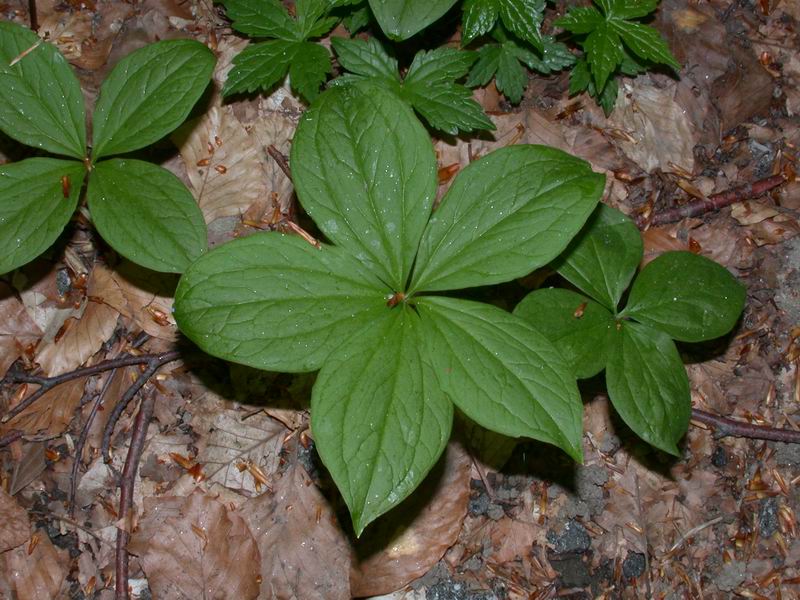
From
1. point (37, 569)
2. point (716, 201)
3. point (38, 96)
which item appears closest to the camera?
point (38, 96)

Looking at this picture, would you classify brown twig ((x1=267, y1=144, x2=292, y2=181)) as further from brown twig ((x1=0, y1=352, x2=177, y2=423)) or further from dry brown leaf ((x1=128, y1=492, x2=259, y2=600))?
dry brown leaf ((x1=128, y1=492, x2=259, y2=600))

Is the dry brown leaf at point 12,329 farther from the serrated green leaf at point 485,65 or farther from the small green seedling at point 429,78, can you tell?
the serrated green leaf at point 485,65

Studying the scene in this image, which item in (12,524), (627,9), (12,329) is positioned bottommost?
(12,524)

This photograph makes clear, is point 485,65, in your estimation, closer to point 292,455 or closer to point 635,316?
point 635,316

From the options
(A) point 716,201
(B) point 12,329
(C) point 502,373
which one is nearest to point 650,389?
(C) point 502,373

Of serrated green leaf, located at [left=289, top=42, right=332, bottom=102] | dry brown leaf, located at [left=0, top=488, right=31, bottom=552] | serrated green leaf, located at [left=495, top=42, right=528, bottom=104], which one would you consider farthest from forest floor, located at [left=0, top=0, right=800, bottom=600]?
serrated green leaf, located at [left=289, top=42, right=332, bottom=102]

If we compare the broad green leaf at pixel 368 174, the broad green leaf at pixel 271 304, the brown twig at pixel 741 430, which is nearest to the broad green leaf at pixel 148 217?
the broad green leaf at pixel 271 304
